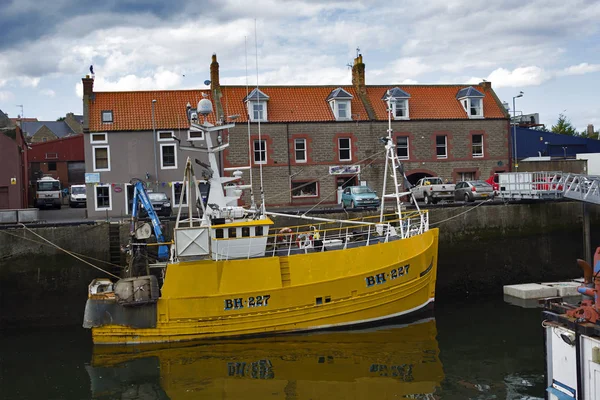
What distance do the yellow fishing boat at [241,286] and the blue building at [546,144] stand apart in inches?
1193

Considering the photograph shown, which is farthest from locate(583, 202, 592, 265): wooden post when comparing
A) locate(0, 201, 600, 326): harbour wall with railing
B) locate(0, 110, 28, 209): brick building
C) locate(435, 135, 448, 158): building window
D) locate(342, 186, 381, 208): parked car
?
locate(0, 110, 28, 209): brick building

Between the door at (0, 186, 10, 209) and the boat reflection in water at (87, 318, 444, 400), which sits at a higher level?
the door at (0, 186, 10, 209)

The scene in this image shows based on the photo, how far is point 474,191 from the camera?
26766 millimetres

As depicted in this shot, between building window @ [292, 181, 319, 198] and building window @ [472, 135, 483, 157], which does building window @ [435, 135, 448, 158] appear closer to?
building window @ [472, 135, 483, 157]

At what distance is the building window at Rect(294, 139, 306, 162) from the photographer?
104 ft

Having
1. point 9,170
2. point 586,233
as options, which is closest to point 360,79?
point 586,233

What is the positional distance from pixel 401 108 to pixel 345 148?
418cm

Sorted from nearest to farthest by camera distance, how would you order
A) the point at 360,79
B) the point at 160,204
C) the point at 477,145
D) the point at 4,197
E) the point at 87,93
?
1. the point at 160,204
2. the point at 4,197
3. the point at 87,93
4. the point at 477,145
5. the point at 360,79

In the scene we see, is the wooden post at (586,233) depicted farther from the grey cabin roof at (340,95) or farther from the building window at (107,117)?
the building window at (107,117)

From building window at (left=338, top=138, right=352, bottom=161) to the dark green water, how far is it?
1544 centimetres

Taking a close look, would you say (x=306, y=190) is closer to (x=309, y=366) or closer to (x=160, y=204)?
(x=160, y=204)

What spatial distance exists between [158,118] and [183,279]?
16.3 m

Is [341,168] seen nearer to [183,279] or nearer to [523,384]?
[183,279]

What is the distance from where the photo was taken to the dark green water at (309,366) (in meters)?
13.2
